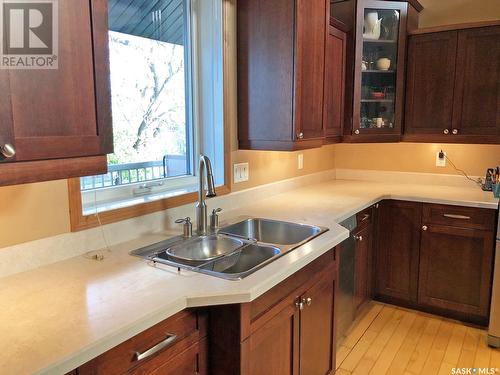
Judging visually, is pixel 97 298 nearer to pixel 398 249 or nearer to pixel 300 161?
pixel 300 161

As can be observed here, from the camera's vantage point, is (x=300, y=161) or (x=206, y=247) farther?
(x=300, y=161)

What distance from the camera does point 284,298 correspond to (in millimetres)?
1536

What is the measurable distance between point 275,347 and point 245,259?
1.42ft

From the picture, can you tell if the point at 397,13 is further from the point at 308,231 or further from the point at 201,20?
the point at 308,231

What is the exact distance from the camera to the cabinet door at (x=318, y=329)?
1.73 m

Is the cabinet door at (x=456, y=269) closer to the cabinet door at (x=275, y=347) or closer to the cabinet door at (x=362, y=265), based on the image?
the cabinet door at (x=362, y=265)

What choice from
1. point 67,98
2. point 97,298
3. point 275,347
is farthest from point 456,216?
point 67,98

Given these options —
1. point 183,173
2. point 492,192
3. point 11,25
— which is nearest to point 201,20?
point 183,173

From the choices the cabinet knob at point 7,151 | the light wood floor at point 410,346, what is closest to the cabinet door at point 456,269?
the light wood floor at point 410,346

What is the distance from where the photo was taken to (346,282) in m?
2.44

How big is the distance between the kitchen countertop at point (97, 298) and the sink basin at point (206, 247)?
146mm

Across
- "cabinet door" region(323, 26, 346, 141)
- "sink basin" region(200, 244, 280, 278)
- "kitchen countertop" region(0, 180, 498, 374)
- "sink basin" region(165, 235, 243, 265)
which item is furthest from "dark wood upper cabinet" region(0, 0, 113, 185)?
"cabinet door" region(323, 26, 346, 141)

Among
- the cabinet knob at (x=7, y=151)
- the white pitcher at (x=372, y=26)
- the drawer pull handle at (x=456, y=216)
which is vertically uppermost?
the white pitcher at (x=372, y=26)

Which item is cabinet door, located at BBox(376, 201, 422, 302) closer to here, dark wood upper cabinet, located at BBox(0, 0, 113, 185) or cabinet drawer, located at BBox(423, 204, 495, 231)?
cabinet drawer, located at BBox(423, 204, 495, 231)
